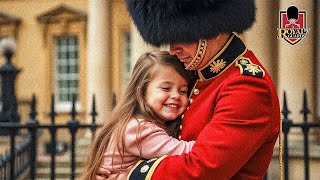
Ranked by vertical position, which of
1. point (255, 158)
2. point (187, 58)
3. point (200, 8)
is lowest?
point (255, 158)

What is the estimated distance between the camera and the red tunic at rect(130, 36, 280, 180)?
7.75ft

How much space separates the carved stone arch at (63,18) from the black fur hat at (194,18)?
1946 cm

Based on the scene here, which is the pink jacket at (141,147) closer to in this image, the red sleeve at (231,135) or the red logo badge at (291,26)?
the red sleeve at (231,135)

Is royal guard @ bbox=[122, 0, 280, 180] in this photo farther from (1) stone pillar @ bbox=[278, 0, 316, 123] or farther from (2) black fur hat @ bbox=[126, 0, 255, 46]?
(1) stone pillar @ bbox=[278, 0, 316, 123]

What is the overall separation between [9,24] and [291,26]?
19.4 meters

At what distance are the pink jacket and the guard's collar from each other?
295 millimetres

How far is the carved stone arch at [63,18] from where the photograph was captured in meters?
22.0

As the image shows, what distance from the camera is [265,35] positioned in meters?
12.4

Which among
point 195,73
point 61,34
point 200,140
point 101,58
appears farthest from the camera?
point 61,34

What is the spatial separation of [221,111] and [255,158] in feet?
0.87

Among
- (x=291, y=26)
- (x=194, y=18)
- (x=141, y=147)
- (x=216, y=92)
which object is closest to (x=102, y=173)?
(x=141, y=147)

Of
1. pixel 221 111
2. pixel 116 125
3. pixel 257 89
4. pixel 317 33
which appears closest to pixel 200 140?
pixel 221 111

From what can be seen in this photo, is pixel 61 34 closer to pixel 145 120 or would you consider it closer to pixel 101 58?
pixel 101 58

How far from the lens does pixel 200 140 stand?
7.88ft
